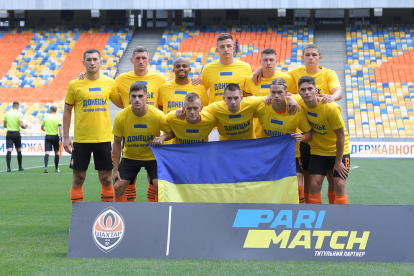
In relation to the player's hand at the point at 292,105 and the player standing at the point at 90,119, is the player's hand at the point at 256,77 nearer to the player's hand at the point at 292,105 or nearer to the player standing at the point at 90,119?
the player's hand at the point at 292,105

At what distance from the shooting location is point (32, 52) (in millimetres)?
29109

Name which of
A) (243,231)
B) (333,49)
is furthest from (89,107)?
(333,49)

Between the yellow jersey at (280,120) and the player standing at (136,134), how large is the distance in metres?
1.04

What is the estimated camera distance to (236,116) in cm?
541

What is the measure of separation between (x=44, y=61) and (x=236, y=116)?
2508cm

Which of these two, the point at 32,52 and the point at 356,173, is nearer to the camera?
the point at 356,173

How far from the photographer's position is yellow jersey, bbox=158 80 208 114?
6137mm

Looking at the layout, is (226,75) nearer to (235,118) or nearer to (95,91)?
(235,118)

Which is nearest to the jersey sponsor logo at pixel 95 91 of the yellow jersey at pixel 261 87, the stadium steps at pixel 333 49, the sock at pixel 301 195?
the yellow jersey at pixel 261 87

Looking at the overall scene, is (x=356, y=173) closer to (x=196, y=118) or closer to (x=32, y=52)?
(x=196, y=118)

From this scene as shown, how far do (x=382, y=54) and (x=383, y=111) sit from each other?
18.1 feet

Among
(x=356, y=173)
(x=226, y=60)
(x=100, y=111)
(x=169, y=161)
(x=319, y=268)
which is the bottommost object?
(x=356, y=173)

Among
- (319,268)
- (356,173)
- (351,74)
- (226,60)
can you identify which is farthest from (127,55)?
(319,268)

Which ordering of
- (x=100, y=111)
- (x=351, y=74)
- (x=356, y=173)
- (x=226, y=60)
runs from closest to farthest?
(x=100, y=111), (x=226, y=60), (x=356, y=173), (x=351, y=74)
